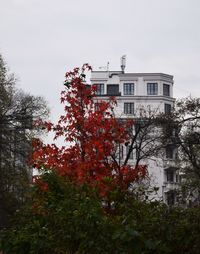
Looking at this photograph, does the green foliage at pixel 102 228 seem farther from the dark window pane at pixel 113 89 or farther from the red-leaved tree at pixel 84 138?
the dark window pane at pixel 113 89

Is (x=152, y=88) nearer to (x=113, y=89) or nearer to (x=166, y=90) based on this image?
Answer: (x=166, y=90)

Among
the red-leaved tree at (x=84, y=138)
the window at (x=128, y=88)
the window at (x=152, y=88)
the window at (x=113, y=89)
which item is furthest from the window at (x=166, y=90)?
the red-leaved tree at (x=84, y=138)

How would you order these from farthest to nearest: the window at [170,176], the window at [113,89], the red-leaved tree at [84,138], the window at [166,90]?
1. the window at [113,89]
2. the window at [166,90]
3. the window at [170,176]
4. the red-leaved tree at [84,138]

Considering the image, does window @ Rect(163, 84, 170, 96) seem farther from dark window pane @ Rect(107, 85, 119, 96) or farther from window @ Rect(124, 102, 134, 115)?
dark window pane @ Rect(107, 85, 119, 96)

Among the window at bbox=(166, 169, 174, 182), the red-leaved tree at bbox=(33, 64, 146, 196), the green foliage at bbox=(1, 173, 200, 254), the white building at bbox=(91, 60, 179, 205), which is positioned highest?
the white building at bbox=(91, 60, 179, 205)

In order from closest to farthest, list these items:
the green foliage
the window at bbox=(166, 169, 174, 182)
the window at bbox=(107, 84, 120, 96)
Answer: the green foliage < the window at bbox=(166, 169, 174, 182) < the window at bbox=(107, 84, 120, 96)

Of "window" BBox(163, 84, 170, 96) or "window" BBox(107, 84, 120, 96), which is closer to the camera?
"window" BBox(163, 84, 170, 96)

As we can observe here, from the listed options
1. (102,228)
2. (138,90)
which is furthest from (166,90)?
(102,228)

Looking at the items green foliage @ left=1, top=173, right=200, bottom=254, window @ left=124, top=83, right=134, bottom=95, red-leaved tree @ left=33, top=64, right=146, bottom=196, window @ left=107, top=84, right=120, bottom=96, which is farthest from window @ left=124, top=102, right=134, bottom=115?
green foliage @ left=1, top=173, right=200, bottom=254

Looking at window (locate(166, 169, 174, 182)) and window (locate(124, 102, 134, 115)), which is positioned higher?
window (locate(124, 102, 134, 115))

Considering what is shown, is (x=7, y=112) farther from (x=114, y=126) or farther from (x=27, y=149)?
(x=114, y=126)

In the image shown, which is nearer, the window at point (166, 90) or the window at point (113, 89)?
the window at point (166, 90)

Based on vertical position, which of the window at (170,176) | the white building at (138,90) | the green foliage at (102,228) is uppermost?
the white building at (138,90)

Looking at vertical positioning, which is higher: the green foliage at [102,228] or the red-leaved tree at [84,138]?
the red-leaved tree at [84,138]
